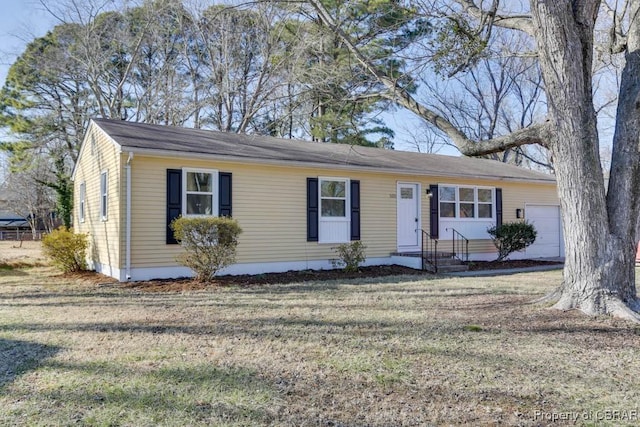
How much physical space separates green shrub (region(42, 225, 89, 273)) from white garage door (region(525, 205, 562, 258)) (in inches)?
536

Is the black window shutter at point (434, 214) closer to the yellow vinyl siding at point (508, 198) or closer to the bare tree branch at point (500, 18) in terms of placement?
the yellow vinyl siding at point (508, 198)

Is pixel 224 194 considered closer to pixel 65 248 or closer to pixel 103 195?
pixel 103 195

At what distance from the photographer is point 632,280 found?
19.3 feet

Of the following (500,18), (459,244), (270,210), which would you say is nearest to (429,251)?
(459,244)

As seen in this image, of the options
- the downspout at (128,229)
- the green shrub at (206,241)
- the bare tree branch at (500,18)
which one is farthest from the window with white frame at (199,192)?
the bare tree branch at (500,18)

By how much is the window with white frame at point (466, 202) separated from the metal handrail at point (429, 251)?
87cm

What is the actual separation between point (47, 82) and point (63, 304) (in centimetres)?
2019

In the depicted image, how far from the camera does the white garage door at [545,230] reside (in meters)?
15.6

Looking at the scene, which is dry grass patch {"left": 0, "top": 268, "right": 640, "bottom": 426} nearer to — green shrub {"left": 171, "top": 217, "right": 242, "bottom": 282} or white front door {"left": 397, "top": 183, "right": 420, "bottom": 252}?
green shrub {"left": 171, "top": 217, "right": 242, "bottom": 282}

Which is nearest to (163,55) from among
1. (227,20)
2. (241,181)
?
(227,20)

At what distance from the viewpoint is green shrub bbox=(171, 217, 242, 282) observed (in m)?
8.86

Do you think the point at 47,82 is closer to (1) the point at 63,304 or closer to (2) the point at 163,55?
(2) the point at 163,55

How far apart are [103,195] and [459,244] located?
1001 centimetres

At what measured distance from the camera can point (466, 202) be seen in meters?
14.0
